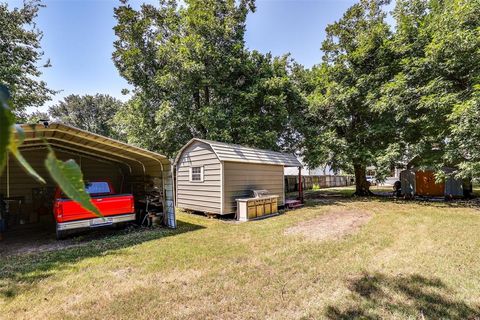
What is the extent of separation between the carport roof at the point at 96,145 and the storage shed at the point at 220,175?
201 cm

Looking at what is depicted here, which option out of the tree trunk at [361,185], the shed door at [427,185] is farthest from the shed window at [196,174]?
the shed door at [427,185]

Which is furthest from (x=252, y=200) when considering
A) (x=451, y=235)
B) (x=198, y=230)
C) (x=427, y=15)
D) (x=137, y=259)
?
(x=427, y=15)

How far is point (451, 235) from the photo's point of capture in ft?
23.1

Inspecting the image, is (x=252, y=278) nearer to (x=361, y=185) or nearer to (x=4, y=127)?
(x=4, y=127)

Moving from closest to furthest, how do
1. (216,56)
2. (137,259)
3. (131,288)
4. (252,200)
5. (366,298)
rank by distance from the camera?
(366,298) → (131,288) → (137,259) → (252,200) → (216,56)

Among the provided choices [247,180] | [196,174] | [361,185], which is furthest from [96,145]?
[361,185]

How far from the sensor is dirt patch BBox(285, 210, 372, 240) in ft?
24.6

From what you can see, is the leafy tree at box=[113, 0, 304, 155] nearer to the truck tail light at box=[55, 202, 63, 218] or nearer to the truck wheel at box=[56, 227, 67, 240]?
the truck wheel at box=[56, 227, 67, 240]

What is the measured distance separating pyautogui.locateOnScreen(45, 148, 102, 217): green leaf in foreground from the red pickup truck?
6.77 m

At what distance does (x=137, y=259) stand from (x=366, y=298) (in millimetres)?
4491

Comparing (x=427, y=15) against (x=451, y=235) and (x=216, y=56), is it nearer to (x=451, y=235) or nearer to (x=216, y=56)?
(x=216, y=56)

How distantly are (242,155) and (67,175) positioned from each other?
428 inches

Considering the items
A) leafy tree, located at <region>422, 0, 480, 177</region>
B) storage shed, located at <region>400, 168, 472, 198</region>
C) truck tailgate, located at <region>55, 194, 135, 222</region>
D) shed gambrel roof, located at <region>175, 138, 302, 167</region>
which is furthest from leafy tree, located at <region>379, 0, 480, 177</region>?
truck tailgate, located at <region>55, 194, 135, 222</region>

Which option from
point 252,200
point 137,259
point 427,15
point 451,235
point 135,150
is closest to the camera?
point 137,259
